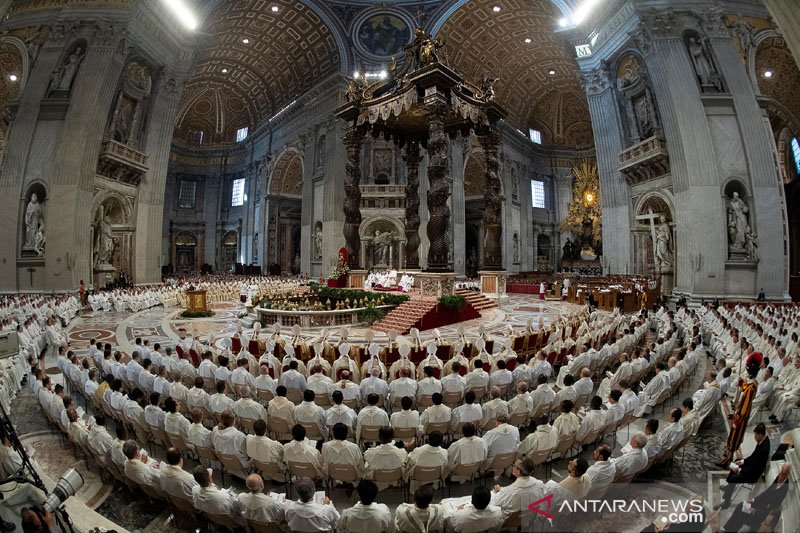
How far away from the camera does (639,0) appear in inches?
655

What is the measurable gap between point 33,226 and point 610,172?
1082 inches

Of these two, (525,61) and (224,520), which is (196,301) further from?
(525,61)

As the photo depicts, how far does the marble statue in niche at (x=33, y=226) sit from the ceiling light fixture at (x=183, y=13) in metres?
11.2

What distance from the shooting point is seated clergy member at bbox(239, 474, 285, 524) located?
270 cm

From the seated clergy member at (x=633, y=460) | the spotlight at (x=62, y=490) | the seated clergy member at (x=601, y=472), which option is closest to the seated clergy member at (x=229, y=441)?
the spotlight at (x=62, y=490)

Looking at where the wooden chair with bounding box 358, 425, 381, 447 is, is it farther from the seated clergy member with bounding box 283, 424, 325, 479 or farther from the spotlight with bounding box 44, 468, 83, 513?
the spotlight with bounding box 44, 468, 83, 513

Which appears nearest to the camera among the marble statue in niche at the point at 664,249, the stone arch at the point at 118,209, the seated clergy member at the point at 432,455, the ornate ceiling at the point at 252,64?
the seated clergy member at the point at 432,455

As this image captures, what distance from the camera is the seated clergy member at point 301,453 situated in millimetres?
3449

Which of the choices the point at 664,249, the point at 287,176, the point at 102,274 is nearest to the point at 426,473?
the point at 664,249

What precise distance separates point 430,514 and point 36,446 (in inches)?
202

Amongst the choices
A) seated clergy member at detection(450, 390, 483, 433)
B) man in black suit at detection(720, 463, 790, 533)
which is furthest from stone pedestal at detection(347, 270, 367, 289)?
man in black suit at detection(720, 463, 790, 533)

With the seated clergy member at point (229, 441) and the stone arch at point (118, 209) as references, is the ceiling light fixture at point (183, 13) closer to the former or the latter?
the stone arch at point (118, 209)

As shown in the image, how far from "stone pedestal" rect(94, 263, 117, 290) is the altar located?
23.4 feet

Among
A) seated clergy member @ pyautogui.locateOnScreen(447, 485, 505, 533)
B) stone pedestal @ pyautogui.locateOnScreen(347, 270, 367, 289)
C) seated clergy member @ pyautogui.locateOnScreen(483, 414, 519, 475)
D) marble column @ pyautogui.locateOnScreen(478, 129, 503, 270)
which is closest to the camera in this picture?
seated clergy member @ pyautogui.locateOnScreen(447, 485, 505, 533)
